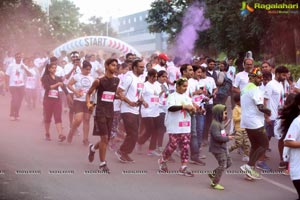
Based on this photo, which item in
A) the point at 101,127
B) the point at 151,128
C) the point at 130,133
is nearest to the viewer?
the point at 101,127

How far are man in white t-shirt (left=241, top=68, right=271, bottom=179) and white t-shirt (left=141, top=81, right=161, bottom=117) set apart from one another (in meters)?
1.99

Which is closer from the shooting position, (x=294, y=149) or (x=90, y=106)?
(x=294, y=149)

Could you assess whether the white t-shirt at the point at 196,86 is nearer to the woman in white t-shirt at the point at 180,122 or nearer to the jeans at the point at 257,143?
the woman in white t-shirt at the point at 180,122

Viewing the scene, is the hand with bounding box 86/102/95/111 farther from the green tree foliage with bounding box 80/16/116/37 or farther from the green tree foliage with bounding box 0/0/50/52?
the green tree foliage with bounding box 80/16/116/37

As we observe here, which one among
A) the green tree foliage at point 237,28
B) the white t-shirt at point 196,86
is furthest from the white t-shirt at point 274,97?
the green tree foliage at point 237,28

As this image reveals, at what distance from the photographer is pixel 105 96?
29.2ft

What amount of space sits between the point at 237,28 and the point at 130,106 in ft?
59.1

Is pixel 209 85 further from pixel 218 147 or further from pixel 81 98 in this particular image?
pixel 218 147

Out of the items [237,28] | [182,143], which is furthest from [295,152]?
[237,28]

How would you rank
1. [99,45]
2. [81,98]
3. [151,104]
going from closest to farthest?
[151,104] < [81,98] < [99,45]

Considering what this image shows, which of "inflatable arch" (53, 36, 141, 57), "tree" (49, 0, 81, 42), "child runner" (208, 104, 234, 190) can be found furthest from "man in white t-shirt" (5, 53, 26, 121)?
"tree" (49, 0, 81, 42)

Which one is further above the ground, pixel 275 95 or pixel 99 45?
pixel 99 45

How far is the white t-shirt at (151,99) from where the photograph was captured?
10.2 m

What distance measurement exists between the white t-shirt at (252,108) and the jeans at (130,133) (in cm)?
190
